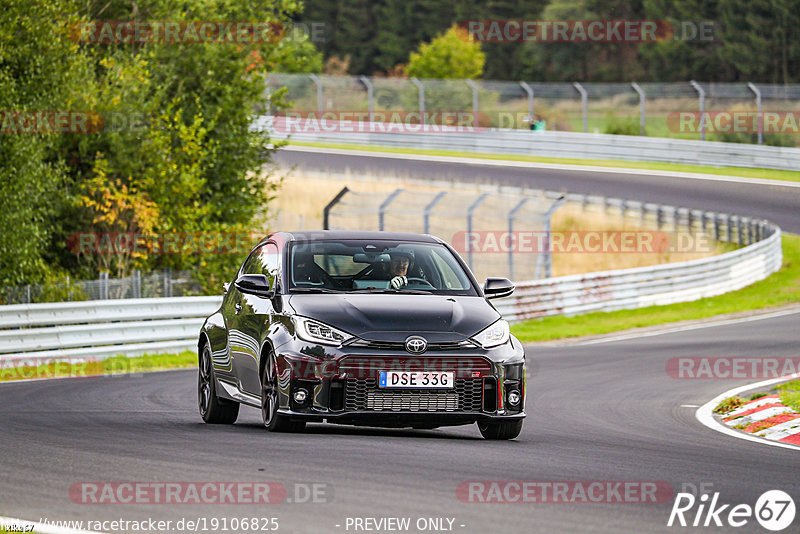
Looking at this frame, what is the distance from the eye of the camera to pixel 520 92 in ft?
158

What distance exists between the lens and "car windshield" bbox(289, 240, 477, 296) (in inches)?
404

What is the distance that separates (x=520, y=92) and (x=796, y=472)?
4047 cm

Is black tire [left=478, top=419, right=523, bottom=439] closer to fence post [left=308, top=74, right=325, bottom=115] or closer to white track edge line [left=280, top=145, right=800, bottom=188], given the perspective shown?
white track edge line [left=280, top=145, right=800, bottom=188]

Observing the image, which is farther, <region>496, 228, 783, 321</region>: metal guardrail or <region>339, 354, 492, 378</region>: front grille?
<region>496, 228, 783, 321</region>: metal guardrail

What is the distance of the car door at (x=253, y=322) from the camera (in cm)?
1016

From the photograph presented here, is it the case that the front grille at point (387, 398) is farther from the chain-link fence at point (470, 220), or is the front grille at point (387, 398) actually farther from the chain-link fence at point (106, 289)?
the chain-link fence at point (470, 220)

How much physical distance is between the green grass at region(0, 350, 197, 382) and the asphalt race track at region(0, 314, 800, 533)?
3094 mm

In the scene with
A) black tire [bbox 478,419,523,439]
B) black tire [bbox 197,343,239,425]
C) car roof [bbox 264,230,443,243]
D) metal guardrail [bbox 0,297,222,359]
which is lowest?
metal guardrail [bbox 0,297,222,359]

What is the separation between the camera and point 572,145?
48656 millimetres

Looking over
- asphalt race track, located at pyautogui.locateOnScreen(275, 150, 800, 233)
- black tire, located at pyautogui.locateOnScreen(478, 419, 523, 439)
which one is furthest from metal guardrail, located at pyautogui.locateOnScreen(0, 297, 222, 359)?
asphalt race track, located at pyautogui.locateOnScreen(275, 150, 800, 233)

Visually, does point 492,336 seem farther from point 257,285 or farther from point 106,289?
point 106,289

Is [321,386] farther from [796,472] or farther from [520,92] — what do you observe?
[520,92]


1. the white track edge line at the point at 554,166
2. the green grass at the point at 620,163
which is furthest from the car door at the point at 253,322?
the green grass at the point at 620,163

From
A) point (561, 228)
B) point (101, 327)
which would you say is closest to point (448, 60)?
point (561, 228)
